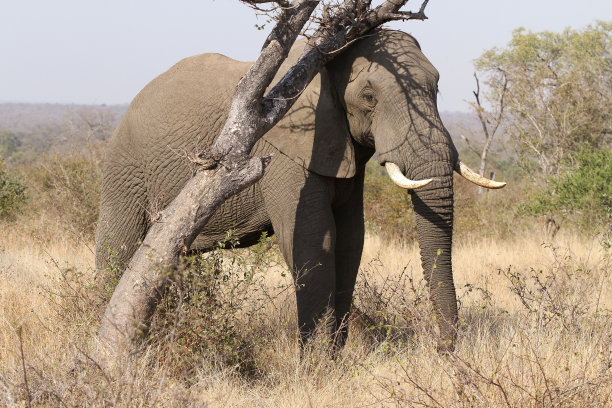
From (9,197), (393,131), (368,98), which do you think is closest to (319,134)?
(368,98)

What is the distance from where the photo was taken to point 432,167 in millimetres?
5066

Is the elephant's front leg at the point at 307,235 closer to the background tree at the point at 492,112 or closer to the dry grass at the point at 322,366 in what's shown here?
the dry grass at the point at 322,366

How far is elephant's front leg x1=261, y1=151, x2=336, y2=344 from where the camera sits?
535cm

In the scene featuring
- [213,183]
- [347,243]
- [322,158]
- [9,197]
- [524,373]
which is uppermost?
[322,158]

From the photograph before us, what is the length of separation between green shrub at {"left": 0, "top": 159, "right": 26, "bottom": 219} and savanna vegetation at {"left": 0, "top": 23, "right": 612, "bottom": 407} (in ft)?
0.12

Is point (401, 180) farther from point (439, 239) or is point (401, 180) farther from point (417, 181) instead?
point (439, 239)

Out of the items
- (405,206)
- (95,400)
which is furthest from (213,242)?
(405,206)

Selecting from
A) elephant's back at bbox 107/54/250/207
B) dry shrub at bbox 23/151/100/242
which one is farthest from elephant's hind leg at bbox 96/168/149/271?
dry shrub at bbox 23/151/100/242

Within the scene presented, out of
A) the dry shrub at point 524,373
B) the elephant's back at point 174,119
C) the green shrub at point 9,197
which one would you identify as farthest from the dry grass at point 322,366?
the green shrub at point 9,197

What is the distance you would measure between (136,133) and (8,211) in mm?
7187

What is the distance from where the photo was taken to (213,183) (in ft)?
15.3

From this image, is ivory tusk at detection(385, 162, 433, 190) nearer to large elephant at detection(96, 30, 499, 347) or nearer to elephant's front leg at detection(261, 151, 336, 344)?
large elephant at detection(96, 30, 499, 347)

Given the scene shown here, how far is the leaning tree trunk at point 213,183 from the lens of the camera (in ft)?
15.2

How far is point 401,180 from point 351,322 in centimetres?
154
